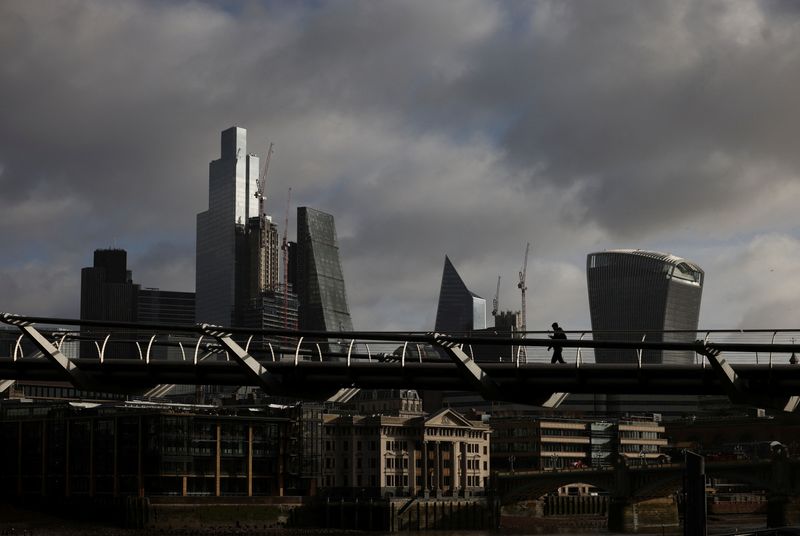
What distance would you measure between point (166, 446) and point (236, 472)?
467 inches

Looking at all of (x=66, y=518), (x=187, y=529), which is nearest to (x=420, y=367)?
(x=187, y=529)

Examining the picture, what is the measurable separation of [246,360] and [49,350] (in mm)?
10198

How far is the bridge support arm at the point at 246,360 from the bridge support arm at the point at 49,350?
23.8ft

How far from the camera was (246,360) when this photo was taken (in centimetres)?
6550

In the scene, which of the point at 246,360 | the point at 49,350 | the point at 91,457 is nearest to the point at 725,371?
the point at 246,360

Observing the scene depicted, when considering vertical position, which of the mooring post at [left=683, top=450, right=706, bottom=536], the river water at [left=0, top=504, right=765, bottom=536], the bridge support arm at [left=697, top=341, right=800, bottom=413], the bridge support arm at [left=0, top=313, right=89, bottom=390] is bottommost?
the river water at [left=0, top=504, right=765, bottom=536]

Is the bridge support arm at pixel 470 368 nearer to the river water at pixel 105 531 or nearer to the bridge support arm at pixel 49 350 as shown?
the bridge support arm at pixel 49 350

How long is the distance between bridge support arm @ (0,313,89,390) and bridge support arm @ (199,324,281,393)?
7267mm

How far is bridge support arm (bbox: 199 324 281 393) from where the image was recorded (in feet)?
214

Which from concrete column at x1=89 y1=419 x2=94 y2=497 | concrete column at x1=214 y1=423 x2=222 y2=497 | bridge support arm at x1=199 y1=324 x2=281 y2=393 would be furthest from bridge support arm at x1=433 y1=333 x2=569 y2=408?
concrete column at x1=89 y1=419 x2=94 y2=497

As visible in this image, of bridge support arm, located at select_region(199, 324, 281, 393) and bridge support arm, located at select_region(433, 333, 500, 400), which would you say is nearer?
bridge support arm, located at select_region(433, 333, 500, 400)

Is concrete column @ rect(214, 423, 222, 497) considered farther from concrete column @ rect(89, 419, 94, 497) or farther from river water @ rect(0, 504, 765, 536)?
concrete column @ rect(89, 419, 94, 497)

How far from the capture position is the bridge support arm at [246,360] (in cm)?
6531

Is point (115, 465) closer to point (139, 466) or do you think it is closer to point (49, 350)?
point (139, 466)
